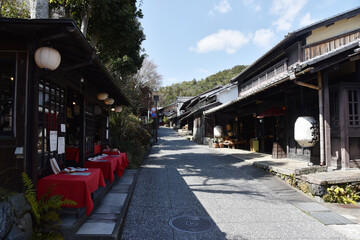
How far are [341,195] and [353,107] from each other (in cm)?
320

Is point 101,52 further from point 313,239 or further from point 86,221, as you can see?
point 313,239

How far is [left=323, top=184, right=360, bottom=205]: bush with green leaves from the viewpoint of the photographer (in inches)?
251

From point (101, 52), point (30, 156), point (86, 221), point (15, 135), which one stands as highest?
point (101, 52)

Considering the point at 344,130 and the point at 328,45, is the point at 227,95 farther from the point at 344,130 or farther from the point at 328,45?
the point at 344,130

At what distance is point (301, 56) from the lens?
40.1 feet

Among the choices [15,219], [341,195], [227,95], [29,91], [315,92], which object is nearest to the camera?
[15,219]

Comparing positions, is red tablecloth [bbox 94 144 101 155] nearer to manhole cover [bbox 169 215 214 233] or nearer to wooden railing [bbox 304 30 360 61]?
manhole cover [bbox 169 215 214 233]

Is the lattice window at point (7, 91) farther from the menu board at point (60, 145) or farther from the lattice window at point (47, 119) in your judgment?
the menu board at point (60, 145)

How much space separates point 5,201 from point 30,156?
1.12 metres

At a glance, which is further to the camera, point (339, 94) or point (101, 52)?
point (101, 52)

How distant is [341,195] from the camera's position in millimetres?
6445

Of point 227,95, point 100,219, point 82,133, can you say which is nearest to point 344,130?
point 100,219

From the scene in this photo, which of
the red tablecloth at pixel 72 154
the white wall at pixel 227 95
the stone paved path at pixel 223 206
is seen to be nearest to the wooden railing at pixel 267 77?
the white wall at pixel 227 95

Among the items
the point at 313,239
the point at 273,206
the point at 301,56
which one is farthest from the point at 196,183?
the point at 301,56
